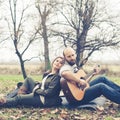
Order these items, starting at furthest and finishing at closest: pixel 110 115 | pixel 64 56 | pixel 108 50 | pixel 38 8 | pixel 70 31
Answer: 1. pixel 38 8
2. pixel 108 50
3. pixel 70 31
4. pixel 64 56
5. pixel 110 115


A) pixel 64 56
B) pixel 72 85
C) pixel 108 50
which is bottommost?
pixel 108 50

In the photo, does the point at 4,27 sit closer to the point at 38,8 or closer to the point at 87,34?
the point at 38,8

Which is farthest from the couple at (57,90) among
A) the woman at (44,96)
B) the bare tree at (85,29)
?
the bare tree at (85,29)

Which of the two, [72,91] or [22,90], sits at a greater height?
[72,91]

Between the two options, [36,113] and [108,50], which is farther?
[108,50]

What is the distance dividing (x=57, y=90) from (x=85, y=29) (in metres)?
14.2

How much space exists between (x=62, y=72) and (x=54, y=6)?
1702 centimetres

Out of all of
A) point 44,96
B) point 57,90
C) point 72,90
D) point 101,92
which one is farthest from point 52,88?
point 101,92

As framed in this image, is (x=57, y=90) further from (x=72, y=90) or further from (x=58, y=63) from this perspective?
(x=58, y=63)

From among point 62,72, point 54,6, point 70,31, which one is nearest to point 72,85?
point 62,72

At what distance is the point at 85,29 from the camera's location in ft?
71.7

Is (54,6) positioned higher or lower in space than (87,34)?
higher

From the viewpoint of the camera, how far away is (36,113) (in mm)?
7625

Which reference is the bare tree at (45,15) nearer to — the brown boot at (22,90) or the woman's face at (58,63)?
the brown boot at (22,90)
